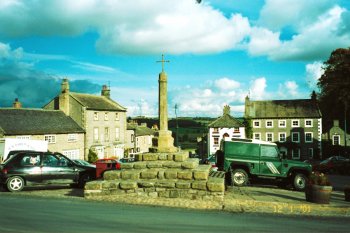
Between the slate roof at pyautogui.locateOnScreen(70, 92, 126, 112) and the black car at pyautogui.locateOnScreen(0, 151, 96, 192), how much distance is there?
32.8 meters

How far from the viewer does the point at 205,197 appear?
11523 millimetres

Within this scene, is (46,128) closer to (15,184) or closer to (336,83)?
(15,184)

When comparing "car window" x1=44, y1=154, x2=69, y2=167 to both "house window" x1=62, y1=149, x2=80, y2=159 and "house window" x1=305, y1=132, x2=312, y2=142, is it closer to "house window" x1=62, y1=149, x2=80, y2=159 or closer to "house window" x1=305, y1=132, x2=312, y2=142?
"house window" x1=62, y1=149, x2=80, y2=159

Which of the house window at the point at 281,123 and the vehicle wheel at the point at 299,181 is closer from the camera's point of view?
the vehicle wheel at the point at 299,181

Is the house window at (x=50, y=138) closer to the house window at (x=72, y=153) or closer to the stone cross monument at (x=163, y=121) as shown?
the house window at (x=72, y=153)

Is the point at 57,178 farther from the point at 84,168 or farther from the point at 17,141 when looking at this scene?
the point at 17,141

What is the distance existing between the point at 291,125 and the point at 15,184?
2040 inches

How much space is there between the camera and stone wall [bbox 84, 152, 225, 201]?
11578mm

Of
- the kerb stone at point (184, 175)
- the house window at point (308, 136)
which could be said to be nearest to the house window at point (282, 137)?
the house window at point (308, 136)

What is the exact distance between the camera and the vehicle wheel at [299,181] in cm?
1795

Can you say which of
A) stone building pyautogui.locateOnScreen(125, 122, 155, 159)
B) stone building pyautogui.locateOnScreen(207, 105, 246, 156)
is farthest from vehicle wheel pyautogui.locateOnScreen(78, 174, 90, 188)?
stone building pyautogui.locateOnScreen(207, 105, 246, 156)

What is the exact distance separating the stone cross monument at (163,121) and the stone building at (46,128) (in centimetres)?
2737

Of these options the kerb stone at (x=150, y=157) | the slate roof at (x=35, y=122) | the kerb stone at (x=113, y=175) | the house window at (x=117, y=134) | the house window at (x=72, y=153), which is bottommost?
the house window at (x=72, y=153)

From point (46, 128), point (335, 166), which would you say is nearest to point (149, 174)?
point (335, 166)
